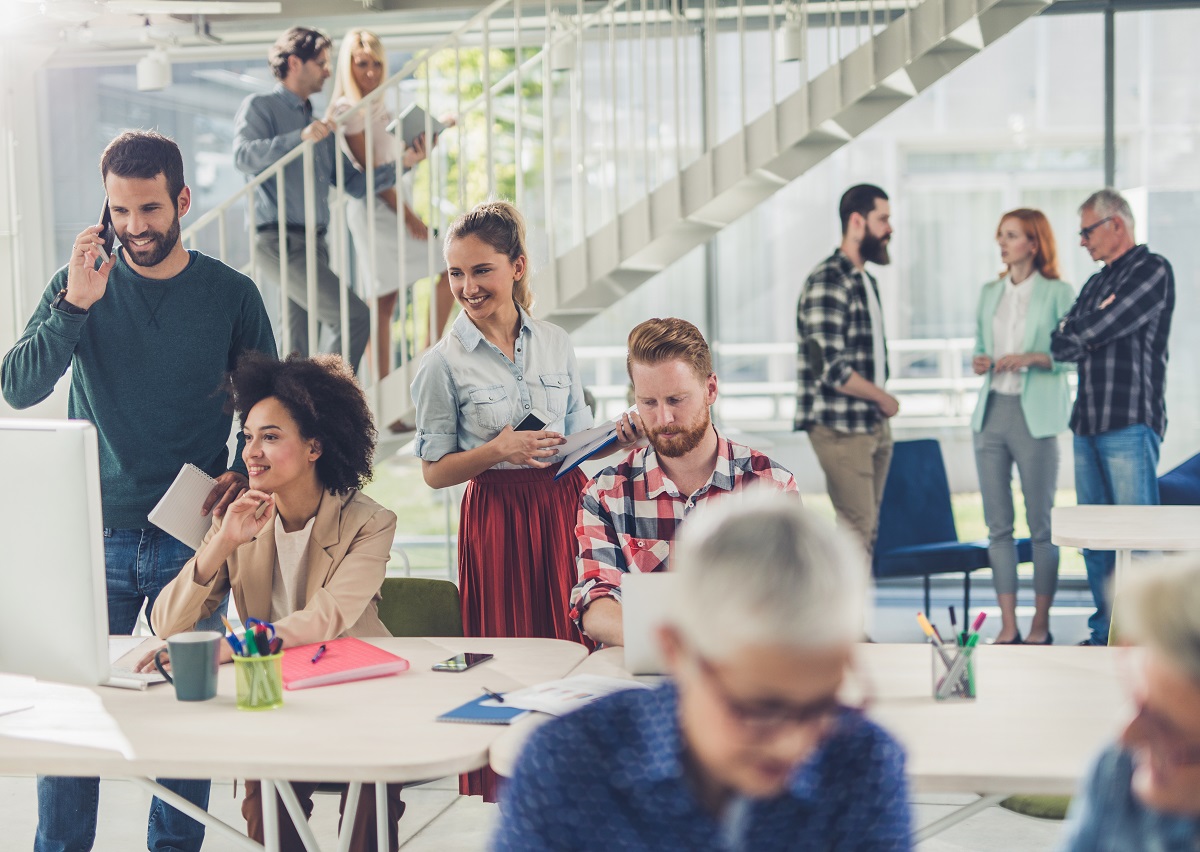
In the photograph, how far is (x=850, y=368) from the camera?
4.66 meters

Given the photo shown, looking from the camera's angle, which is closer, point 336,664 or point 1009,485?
point 336,664

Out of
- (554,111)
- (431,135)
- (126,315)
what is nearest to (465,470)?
(126,315)

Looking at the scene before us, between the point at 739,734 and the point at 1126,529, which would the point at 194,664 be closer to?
the point at 739,734

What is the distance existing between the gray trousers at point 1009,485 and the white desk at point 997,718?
104 inches

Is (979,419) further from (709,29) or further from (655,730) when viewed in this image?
(655,730)

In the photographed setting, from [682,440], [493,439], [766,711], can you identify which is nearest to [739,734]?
[766,711]

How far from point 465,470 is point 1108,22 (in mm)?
4425

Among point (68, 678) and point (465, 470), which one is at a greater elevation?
point (465, 470)

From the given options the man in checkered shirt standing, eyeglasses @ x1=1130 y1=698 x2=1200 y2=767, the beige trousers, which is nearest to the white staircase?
the man in checkered shirt standing

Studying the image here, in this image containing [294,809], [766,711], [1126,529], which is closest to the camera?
[766,711]

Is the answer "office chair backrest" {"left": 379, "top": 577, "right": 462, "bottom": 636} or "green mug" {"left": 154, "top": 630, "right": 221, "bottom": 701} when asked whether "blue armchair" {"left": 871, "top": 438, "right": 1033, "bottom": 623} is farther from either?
"green mug" {"left": 154, "top": 630, "right": 221, "bottom": 701}

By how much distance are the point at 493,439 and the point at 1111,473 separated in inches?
108

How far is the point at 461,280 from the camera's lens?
2969mm

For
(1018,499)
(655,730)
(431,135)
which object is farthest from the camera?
(1018,499)
